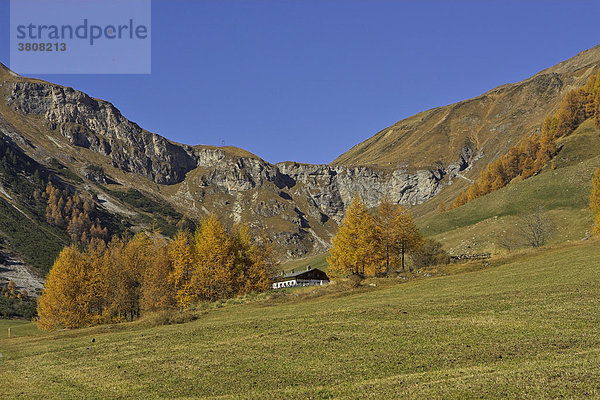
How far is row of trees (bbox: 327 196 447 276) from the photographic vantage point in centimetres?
7294

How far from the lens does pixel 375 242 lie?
7362 cm

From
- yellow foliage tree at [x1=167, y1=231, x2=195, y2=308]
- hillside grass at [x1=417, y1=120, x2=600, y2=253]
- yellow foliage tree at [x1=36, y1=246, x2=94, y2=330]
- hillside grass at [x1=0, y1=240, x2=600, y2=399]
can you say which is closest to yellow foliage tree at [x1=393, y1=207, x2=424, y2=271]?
yellow foliage tree at [x1=167, y1=231, x2=195, y2=308]

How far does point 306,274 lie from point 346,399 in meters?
113

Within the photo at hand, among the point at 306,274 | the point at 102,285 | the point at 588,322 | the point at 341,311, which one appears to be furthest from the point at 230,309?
the point at 306,274

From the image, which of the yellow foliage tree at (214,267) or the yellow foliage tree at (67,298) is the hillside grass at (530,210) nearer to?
the yellow foliage tree at (214,267)

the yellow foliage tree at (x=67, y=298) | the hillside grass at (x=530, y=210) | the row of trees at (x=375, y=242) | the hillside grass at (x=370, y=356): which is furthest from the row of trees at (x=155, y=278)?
the hillside grass at (x=530, y=210)

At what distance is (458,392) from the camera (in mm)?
13602

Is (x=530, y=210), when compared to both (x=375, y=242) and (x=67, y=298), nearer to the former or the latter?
(x=375, y=242)

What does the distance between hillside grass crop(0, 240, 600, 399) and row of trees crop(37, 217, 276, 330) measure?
36.7 meters

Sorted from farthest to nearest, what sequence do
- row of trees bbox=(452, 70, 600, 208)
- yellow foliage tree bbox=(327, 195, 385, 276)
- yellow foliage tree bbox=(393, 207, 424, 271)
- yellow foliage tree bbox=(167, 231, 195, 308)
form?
row of trees bbox=(452, 70, 600, 208) < yellow foliage tree bbox=(393, 207, 424, 271) < yellow foliage tree bbox=(167, 231, 195, 308) < yellow foliage tree bbox=(327, 195, 385, 276)

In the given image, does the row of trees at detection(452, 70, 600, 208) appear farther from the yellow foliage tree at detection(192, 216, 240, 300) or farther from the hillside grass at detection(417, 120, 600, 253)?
the yellow foliage tree at detection(192, 216, 240, 300)

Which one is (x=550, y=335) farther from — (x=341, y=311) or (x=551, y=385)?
(x=341, y=311)

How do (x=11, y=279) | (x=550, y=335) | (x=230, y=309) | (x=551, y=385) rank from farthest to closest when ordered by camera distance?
(x=11, y=279) → (x=230, y=309) → (x=550, y=335) → (x=551, y=385)

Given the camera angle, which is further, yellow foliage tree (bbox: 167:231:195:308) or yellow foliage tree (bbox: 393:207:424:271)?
yellow foliage tree (bbox: 393:207:424:271)
